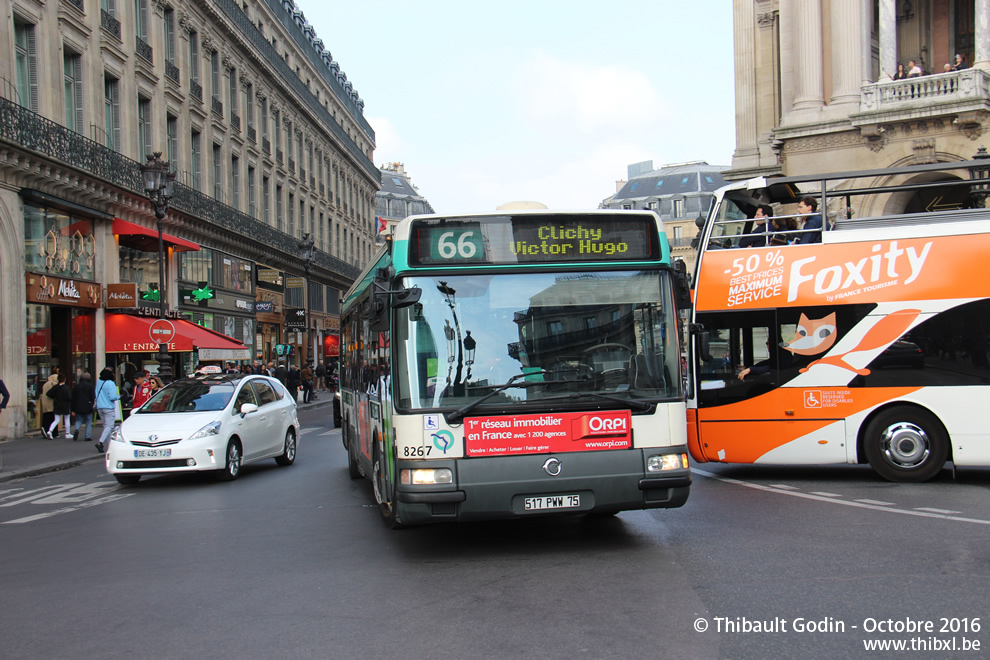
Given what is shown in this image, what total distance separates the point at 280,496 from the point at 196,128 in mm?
28265

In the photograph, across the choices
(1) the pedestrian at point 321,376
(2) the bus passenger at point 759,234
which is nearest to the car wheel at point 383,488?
(2) the bus passenger at point 759,234

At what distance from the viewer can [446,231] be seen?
7.62 m

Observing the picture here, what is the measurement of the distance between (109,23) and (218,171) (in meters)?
11.4

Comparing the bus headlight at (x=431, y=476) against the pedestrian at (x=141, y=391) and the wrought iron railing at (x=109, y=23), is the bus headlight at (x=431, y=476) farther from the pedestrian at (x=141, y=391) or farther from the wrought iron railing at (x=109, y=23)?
the wrought iron railing at (x=109, y=23)

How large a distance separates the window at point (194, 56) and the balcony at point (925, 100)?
2427 cm

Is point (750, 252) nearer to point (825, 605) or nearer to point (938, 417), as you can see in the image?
point (938, 417)

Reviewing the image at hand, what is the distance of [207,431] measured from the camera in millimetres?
13531

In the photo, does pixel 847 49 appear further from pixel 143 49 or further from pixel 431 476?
pixel 431 476

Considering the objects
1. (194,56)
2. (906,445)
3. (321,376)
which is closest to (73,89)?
(194,56)

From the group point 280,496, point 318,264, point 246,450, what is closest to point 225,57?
point 318,264

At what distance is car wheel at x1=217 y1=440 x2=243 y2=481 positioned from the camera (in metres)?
13.9

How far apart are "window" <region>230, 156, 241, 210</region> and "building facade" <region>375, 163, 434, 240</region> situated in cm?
5415

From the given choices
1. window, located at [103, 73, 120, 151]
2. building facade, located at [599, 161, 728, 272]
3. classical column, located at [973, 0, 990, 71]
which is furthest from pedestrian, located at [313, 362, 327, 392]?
building facade, located at [599, 161, 728, 272]

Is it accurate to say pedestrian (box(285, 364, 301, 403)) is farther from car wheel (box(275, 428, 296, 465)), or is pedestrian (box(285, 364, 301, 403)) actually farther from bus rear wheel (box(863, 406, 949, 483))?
bus rear wheel (box(863, 406, 949, 483))
